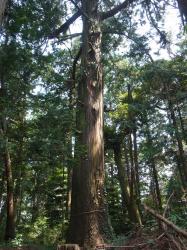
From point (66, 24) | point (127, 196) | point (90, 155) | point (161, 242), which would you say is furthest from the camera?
point (127, 196)

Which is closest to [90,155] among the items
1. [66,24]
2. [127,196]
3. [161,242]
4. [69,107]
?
[69,107]


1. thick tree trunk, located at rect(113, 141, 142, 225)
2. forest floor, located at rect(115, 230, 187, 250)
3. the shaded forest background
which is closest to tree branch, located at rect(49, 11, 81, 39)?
the shaded forest background

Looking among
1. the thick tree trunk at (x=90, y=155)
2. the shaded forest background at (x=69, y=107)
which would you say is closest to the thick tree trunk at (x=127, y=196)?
the shaded forest background at (x=69, y=107)

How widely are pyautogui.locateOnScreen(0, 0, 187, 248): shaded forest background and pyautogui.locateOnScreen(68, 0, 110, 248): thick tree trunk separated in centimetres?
11

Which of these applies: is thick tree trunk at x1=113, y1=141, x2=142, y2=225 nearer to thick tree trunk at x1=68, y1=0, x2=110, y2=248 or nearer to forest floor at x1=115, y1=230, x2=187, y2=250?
thick tree trunk at x1=68, y1=0, x2=110, y2=248

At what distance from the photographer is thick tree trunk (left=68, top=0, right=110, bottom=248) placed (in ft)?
25.5

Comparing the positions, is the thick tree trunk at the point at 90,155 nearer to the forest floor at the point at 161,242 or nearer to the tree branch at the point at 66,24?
the tree branch at the point at 66,24

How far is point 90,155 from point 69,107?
133cm

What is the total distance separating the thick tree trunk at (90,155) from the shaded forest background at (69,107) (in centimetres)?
11

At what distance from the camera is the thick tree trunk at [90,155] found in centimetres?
777

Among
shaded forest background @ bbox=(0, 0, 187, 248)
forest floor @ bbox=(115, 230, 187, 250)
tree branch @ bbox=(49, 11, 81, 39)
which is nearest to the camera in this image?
forest floor @ bbox=(115, 230, 187, 250)

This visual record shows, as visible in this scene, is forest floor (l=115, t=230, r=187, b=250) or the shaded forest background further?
the shaded forest background

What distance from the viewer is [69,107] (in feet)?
28.2

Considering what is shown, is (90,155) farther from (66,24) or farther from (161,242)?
(66,24)
